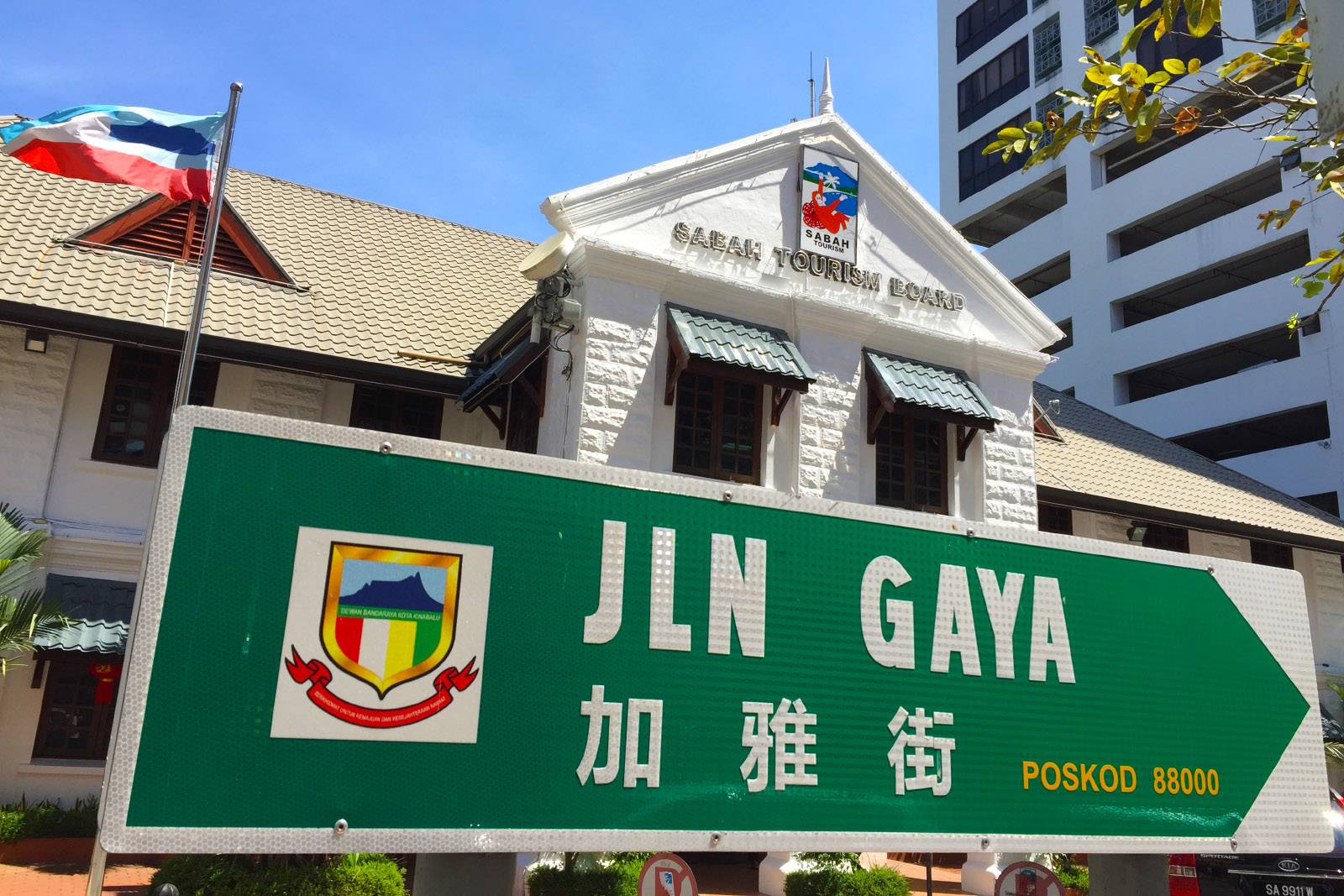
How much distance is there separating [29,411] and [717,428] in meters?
8.46

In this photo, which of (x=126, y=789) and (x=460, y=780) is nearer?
(x=126, y=789)

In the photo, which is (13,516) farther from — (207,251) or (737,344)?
(737,344)

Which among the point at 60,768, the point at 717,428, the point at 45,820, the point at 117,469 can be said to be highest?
the point at 717,428

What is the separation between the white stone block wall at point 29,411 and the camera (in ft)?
39.4

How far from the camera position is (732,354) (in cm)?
1201

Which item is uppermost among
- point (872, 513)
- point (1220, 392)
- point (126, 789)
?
point (1220, 392)

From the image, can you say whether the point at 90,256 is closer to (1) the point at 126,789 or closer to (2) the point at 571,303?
(2) the point at 571,303

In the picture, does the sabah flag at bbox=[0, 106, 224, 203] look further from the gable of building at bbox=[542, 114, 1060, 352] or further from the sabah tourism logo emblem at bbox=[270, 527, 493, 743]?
the sabah tourism logo emblem at bbox=[270, 527, 493, 743]

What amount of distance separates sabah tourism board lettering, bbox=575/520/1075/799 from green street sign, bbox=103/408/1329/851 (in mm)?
12

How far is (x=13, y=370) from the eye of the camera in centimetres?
1230

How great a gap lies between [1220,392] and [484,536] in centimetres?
3522

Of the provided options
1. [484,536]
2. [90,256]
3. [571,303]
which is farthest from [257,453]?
[90,256]

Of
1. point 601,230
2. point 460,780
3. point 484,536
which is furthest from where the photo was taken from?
point 601,230

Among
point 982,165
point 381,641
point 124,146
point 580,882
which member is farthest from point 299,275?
point 982,165
